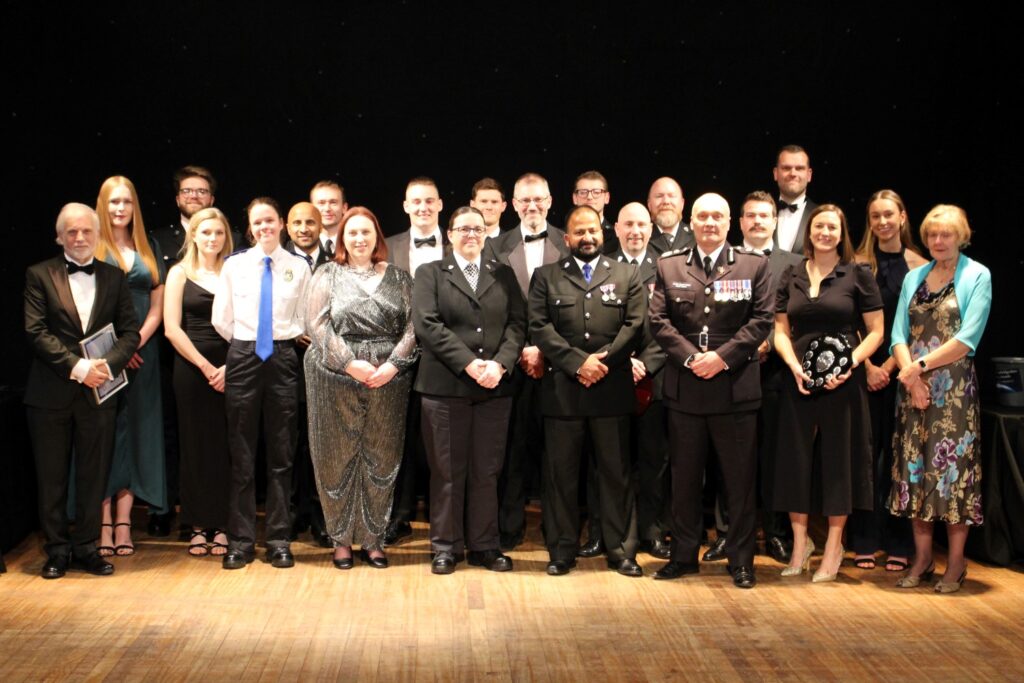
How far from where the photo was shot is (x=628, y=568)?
539 cm

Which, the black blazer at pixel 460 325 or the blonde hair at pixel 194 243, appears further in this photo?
the blonde hair at pixel 194 243

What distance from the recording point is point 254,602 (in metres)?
4.93

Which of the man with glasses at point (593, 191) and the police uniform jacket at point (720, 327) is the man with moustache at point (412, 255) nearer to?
the man with glasses at point (593, 191)

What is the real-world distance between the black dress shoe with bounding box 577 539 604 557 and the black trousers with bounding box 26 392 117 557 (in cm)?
219

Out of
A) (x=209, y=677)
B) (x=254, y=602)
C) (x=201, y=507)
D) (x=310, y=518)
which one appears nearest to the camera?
(x=209, y=677)

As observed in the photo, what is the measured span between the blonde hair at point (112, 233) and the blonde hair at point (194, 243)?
226 millimetres

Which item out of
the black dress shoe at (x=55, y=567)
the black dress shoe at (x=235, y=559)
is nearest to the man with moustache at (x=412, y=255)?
the black dress shoe at (x=235, y=559)

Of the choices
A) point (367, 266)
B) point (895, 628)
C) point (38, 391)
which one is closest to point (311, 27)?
point (367, 266)

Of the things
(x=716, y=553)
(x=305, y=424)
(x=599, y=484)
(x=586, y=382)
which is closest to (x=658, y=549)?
(x=716, y=553)

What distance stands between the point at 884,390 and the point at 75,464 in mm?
3690

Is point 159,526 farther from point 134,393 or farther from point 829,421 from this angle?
point 829,421

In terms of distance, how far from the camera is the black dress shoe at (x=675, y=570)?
5.33 meters

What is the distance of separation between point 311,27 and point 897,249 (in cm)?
Result: 350

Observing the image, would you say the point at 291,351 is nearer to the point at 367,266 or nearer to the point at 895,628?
the point at 367,266
